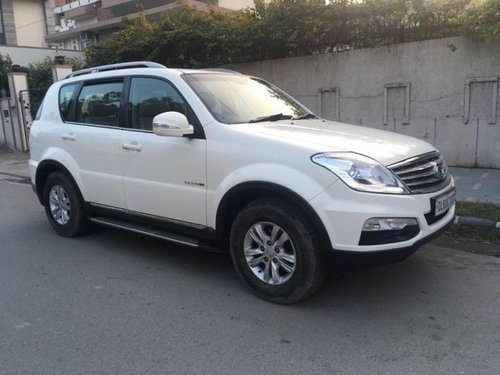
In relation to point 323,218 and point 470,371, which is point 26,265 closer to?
point 323,218

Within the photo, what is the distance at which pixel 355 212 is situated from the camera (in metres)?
3.29

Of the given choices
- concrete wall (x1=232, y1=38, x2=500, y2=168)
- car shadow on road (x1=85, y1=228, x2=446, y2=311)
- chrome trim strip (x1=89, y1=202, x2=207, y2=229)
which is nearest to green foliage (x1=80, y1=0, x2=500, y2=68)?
concrete wall (x1=232, y1=38, x2=500, y2=168)

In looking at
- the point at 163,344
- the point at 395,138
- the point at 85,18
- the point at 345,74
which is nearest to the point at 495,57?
the point at 345,74

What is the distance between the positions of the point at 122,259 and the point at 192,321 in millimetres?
1677

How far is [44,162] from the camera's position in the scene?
573 cm

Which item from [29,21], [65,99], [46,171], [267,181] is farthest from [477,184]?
[29,21]

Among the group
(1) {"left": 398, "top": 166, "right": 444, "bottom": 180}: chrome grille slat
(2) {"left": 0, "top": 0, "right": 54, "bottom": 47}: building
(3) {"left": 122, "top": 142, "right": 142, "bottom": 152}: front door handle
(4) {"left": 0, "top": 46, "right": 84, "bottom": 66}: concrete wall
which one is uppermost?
(2) {"left": 0, "top": 0, "right": 54, "bottom": 47}: building

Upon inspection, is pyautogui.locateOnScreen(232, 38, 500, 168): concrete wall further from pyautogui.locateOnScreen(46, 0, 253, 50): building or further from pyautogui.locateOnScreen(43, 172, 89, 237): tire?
pyautogui.locateOnScreen(46, 0, 253, 50): building

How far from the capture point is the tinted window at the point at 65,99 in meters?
5.60

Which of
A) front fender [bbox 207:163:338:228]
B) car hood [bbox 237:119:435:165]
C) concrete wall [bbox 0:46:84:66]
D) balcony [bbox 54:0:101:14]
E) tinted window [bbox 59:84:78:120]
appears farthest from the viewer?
balcony [bbox 54:0:101:14]

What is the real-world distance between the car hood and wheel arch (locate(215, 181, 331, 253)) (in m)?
0.38

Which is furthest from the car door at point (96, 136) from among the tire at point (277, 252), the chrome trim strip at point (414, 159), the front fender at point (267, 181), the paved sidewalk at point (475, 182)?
the paved sidewalk at point (475, 182)

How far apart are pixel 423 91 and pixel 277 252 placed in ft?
21.0

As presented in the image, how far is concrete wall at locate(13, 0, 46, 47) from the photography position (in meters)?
30.6
